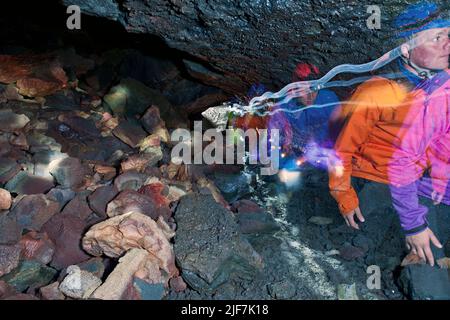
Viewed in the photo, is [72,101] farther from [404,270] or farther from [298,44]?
[404,270]

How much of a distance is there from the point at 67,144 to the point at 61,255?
140cm

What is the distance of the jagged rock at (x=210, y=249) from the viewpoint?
2.14 metres

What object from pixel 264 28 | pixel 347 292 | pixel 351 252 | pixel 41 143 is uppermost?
pixel 264 28

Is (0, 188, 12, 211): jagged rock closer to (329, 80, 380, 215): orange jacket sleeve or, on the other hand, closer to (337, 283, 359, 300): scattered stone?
(337, 283, 359, 300): scattered stone

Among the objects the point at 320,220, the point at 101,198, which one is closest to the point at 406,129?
the point at 320,220

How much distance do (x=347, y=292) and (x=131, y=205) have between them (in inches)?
64.9

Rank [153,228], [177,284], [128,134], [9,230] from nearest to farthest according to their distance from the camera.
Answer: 1. [177,284]
2. [153,228]
3. [9,230]
4. [128,134]

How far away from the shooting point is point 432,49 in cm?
238

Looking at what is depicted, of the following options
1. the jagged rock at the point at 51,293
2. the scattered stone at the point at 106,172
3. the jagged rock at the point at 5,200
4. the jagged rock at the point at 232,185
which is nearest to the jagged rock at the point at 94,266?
the jagged rock at the point at 51,293

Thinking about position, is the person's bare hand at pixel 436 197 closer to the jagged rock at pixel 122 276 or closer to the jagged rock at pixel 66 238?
the jagged rock at pixel 122 276

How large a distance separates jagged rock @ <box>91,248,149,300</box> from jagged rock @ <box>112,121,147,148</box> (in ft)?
5.56

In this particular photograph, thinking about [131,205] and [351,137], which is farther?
[351,137]

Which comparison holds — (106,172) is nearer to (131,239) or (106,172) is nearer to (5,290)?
(131,239)

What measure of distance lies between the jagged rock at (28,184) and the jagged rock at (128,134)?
3.06 feet
